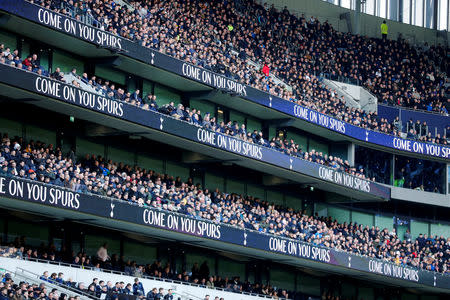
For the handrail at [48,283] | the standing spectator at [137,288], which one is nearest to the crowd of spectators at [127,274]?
the standing spectator at [137,288]

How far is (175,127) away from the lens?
35.2 meters

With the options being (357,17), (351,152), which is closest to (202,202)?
(351,152)

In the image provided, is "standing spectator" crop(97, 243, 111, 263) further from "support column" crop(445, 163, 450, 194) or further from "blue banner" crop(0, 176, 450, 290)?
"support column" crop(445, 163, 450, 194)

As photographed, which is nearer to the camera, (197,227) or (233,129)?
(197,227)

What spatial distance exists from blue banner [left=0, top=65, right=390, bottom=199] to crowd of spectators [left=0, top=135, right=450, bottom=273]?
187cm

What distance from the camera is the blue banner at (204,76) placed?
31150 mm

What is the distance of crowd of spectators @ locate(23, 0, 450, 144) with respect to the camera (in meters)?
37.7

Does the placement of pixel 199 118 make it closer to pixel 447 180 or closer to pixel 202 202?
pixel 202 202

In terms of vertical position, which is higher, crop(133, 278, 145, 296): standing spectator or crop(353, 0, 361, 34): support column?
crop(353, 0, 361, 34): support column

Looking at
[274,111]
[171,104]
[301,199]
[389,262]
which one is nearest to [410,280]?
[389,262]

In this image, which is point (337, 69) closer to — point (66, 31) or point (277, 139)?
point (277, 139)

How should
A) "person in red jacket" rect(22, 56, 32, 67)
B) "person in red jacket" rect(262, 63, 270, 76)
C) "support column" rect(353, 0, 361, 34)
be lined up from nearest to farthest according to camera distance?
"person in red jacket" rect(22, 56, 32, 67)
"person in red jacket" rect(262, 63, 270, 76)
"support column" rect(353, 0, 361, 34)

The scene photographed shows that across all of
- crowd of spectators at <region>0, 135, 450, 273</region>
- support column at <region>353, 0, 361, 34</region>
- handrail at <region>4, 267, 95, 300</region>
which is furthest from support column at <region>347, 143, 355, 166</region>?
handrail at <region>4, 267, 95, 300</region>

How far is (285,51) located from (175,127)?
551 inches
